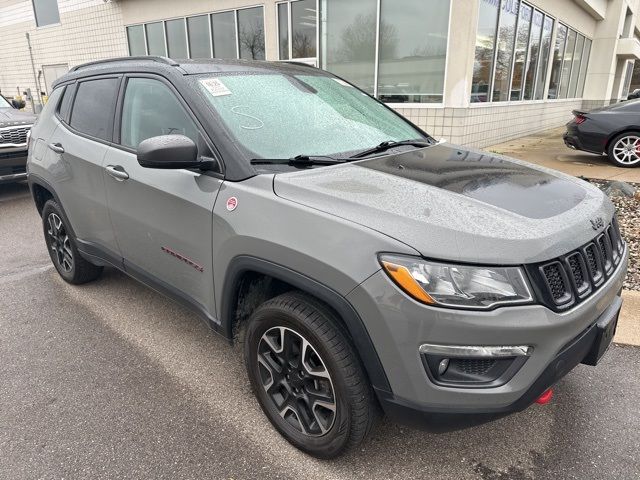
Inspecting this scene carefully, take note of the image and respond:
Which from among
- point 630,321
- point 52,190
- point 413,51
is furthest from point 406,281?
point 413,51

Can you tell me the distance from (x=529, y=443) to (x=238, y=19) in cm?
1235

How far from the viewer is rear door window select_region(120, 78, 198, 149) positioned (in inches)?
105

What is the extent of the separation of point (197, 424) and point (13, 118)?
7.31m

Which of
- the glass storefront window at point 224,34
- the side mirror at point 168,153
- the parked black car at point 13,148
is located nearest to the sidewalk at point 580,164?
the side mirror at point 168,153

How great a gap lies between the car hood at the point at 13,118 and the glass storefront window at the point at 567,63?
16114mm

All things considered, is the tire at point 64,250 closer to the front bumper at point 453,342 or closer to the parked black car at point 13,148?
the front bumper at point 453,342

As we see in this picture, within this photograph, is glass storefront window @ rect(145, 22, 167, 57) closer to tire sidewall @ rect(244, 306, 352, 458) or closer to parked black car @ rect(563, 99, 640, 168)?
parked black car @ rect(563, 99, 640, 168)

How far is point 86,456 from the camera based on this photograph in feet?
7.47

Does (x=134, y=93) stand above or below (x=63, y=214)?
above

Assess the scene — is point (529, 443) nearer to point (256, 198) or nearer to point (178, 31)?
point (256, 198)

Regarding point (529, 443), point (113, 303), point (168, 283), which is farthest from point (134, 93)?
point (529, 443)

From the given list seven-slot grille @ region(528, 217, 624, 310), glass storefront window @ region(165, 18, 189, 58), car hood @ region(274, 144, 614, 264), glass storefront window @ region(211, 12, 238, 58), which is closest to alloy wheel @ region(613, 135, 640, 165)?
car hood @ region(274, 144, 614, 264)

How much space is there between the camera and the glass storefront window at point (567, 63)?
1630cm

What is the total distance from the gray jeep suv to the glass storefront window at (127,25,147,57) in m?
13.3
